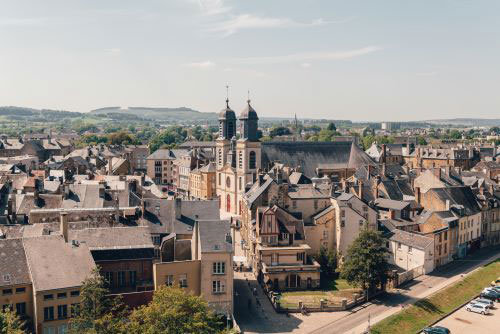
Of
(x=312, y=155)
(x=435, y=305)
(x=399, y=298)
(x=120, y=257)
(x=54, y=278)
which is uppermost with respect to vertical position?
(x=312, y=155)

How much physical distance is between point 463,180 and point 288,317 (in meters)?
60.3

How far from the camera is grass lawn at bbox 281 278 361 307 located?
66562 millimetres

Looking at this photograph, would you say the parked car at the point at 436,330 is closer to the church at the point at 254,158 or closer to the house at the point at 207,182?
the church at the point at 254,158

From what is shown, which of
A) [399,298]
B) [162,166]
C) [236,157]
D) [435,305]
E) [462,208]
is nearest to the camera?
[435,305]

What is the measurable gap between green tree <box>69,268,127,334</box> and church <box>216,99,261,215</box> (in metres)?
59.0

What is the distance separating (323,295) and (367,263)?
25.2ft

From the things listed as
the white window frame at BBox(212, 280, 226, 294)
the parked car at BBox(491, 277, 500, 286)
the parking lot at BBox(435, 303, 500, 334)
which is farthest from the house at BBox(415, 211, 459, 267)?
the white window frame at BBox(212, 280, 226, 294)

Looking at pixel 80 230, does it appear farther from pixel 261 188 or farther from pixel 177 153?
pixel 177 153

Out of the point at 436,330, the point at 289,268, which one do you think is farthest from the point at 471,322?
the point at 289,268

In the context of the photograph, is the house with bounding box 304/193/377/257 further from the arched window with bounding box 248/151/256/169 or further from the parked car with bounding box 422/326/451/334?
the arched window with bounding box 248/151/256/169

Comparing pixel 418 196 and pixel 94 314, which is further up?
pixel 418 196

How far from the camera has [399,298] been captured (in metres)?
67.3

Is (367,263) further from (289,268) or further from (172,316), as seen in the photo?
(172,316)

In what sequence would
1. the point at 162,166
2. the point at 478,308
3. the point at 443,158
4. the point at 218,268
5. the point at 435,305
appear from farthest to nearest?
the point at 162,166 < the point at 443,158 < the point at 435,305 < the point at 478,308 < the point at 218,268
